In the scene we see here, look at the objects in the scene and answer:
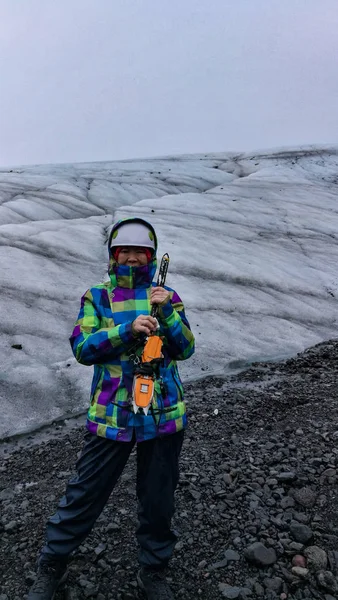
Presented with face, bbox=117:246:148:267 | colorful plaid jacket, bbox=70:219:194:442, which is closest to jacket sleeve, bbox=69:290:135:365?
colorful plaid jacket, bbox=70:219:194:442

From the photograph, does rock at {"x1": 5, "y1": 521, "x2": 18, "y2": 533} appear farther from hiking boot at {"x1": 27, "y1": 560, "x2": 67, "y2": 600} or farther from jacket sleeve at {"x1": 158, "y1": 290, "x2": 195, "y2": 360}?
jacket sleeve at {"x1": 158, "y1": 290, "x2": 195, "y2": 360}

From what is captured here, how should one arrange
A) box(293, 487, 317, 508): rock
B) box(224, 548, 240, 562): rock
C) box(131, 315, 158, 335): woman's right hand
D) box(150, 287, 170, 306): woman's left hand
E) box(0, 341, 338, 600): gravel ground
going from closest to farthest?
box(131, 315, 158, 335): woman's right hand → box(150, 287, 170, 306): woman's left hand → box(0, 341, 338, 600): gravel ground → box(224, 548, 240, 562): rock → box(293, 487, 317, 508): rock

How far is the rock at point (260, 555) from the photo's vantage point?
370 cm

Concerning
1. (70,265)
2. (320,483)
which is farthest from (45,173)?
(320,483)

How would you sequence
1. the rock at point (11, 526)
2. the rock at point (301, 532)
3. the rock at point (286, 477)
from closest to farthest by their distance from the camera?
the rock at point (301, 532)
the rock at point (11, 526)
the rock at point (286, 477)

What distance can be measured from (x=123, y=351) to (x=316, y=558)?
2.26 metres

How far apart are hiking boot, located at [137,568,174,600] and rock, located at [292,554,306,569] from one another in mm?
1013

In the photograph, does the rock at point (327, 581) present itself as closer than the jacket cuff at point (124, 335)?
No

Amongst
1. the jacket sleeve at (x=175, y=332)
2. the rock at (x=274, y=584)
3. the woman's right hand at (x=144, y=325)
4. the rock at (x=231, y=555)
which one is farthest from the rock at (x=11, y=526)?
the woman's right hand at (x=144, y=325)

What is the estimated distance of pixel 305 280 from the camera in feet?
44.5

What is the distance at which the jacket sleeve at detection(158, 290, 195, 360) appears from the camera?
3.12 m

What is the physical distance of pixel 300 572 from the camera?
3578mm

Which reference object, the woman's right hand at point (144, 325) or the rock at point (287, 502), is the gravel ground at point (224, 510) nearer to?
the rock at point (287, 502)

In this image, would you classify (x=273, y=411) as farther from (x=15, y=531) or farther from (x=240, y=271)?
(x=240, y=271)
